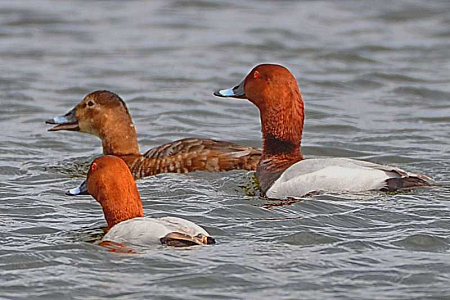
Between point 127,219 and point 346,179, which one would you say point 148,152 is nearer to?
point 346,179

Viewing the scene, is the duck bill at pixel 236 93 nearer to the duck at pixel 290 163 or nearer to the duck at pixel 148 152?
the duck at pixel 290 163

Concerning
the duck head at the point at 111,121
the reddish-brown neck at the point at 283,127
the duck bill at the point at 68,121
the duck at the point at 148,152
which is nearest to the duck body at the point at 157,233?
the reddish-brown neck at the point at 283,127

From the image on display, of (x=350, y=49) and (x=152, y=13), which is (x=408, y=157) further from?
(x=152, y=13)

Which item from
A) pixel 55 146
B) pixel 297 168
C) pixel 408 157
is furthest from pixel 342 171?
pixel 55 146

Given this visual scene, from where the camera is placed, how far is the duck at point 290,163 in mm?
7828

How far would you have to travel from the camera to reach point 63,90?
13820mm

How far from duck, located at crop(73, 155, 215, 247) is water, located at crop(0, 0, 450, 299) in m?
0.09

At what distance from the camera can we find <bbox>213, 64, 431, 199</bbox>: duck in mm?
7828

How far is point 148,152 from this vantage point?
9523 millimetres

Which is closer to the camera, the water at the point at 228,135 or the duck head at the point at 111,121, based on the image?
the water at the point at 228,135

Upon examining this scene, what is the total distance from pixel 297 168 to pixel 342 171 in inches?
14.5

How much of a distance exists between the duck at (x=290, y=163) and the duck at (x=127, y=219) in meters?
1.52

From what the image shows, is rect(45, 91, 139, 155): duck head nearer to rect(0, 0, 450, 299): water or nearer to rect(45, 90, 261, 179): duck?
rect(45, 90, 261, 179): duck

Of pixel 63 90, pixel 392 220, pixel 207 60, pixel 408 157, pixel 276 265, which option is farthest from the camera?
pixel 207 60
